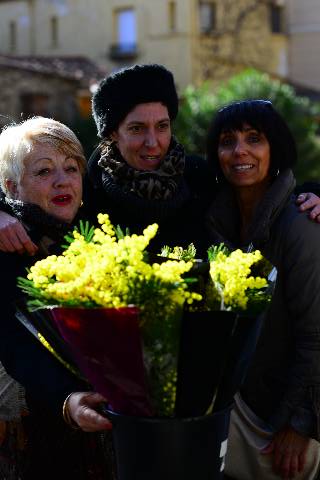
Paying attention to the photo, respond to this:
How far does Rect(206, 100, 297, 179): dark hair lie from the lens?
10.8 ft

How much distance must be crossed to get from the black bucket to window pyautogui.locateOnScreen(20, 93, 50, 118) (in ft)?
67.5

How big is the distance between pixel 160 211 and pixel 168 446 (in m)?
1.51

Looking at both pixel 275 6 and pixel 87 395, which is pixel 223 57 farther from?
pixel 87 395

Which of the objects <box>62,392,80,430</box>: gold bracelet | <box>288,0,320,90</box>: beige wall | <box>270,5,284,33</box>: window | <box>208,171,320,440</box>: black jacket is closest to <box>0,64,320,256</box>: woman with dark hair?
<box>208,171,320,440</box>: black jacket

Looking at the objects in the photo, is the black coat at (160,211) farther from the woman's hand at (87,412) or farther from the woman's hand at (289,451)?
the woman's hand at (87,412)

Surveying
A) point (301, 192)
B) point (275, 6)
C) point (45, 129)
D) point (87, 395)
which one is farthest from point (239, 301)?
point (275, 6)

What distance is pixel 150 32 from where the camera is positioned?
27.0 meters

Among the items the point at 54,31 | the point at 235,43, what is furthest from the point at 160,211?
the point at 54,31

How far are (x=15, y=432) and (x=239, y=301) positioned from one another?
114 cm

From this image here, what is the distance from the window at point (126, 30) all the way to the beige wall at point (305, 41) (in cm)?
710

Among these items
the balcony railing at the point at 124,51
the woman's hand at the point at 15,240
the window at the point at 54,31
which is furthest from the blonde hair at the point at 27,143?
the window at the point at 54,31

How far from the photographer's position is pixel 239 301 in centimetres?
204

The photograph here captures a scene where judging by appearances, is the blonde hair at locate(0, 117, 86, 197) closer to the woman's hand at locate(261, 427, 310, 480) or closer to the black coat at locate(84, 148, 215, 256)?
the black coat at locate(84, 148, 215, 256)

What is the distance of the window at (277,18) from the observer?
30.4 meters
